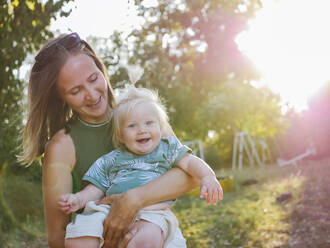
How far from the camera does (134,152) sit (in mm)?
2285

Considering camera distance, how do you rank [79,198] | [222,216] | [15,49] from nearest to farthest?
1. [79,198]
2. [15,49]
3. [222,216]

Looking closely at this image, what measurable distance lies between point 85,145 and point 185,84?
11.7m

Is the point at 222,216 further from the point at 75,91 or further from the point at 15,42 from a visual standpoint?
the point at 75,91

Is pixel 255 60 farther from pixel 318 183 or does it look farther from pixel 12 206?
pixel 12 206

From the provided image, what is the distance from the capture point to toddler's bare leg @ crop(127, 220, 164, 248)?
77.3 inches

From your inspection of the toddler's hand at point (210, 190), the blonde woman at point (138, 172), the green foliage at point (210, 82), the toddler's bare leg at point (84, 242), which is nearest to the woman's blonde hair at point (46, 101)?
the blonde woman at point (138, 172)

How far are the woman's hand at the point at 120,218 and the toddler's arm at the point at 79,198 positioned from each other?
177mm

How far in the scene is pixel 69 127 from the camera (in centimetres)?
236

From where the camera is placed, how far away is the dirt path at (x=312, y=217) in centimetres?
453

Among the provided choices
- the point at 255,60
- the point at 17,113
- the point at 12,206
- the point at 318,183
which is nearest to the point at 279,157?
the point at 255,60

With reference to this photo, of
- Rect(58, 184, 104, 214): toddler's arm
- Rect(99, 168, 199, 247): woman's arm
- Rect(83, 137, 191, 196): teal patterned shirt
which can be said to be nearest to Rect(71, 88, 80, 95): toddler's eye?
Rect(83, 137, 191, 196): teal patterned shirt

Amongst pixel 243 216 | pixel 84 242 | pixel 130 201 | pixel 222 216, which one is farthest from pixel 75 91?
pixel 222 216

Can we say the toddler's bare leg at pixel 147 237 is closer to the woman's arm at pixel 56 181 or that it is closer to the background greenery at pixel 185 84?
the woman's arm at pixel 56 181

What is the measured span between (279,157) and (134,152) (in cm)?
1450
